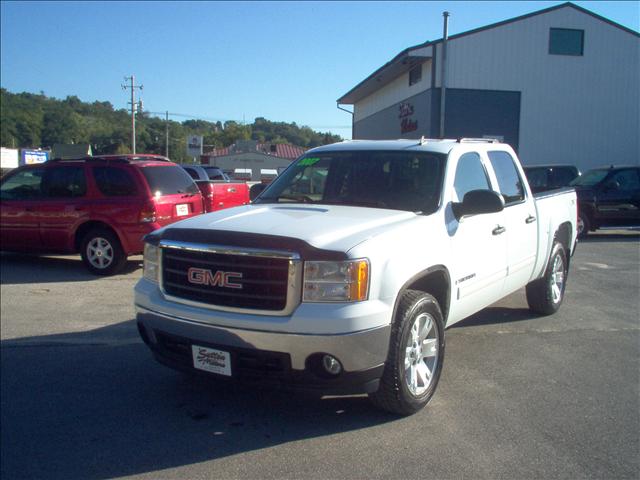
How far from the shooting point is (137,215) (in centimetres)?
912

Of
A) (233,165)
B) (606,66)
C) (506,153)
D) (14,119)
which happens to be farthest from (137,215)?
(233,165)

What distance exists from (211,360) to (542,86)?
27.5 m

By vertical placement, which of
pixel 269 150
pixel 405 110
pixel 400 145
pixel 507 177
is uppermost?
pixel 269 150

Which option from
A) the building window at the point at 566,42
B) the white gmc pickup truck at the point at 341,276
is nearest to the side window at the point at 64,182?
the white gmc pickup truck at the point at 341,276

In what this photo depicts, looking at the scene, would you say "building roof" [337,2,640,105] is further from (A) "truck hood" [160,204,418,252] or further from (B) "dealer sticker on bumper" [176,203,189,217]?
(A) "truck hood" [160,204,418,252]

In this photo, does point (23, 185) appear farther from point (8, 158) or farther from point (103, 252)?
point (8, 158)

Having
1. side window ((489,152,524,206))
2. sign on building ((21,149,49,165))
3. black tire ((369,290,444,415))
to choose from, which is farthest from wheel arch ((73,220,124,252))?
sign on building ((21,149,49,165))

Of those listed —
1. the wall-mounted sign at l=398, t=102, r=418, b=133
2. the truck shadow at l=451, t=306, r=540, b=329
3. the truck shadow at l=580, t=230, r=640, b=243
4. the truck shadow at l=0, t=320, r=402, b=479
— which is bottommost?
the truck shadow at l=0, t=320, r=402, b=479

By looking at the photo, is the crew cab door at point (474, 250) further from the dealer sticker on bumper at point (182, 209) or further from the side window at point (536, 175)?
the side window at point (536, 175)

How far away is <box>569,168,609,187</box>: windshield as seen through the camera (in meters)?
14.9

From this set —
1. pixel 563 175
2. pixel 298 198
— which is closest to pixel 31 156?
pixel 563 175

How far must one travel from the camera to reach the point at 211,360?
385cm

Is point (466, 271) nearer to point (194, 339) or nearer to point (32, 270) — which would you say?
point (194, 339)

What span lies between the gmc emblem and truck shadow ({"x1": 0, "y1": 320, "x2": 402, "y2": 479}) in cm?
71
